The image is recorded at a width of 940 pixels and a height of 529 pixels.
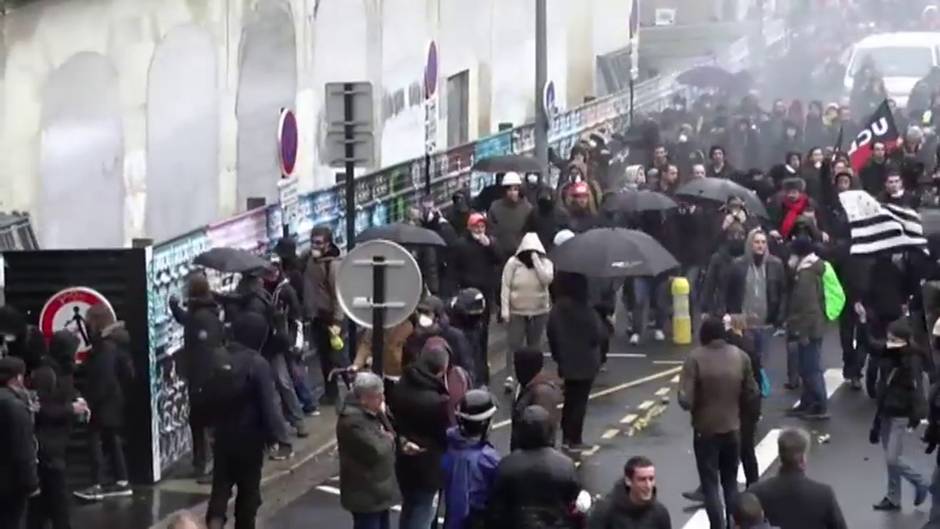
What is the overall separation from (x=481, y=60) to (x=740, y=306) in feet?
61.3

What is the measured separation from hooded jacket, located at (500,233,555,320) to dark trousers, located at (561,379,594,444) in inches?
72.7

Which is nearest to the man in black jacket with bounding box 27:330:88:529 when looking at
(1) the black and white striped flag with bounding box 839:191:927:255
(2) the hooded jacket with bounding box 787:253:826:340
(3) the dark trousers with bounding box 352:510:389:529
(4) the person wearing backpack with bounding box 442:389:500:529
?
(3) the dark trousers with bounding box 352:510:389:529

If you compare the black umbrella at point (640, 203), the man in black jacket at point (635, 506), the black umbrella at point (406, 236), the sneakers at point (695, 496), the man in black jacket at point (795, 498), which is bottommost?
the sneakers at point (695, 496)

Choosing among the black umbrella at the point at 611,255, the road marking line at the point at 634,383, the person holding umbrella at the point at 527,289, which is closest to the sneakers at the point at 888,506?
the black umbrella at the point at 611,255

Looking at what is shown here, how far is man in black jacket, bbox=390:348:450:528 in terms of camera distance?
1396 cm

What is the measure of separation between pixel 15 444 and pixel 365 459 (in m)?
2.09

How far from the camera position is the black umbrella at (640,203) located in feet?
78.4

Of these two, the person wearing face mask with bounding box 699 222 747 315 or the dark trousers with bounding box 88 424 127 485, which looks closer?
the dark trousers with bounding box 88 424 127 485

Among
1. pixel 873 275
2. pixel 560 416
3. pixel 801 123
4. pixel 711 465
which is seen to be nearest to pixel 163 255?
pixel 560 416

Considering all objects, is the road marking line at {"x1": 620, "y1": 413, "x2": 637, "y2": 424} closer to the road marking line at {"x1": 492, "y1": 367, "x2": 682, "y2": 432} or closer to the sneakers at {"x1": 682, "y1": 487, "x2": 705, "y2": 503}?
the road marking line at {"x1": 492, "y1": 367, "x2": 682, "y2": 432}

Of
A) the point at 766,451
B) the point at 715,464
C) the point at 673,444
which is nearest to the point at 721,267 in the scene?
the point at 673,444

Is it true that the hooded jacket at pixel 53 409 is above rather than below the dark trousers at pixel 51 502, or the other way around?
above

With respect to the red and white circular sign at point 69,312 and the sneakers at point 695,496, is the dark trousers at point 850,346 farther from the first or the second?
the red and white circular sign at point 69,312

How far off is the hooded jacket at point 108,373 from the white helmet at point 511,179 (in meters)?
7.64
